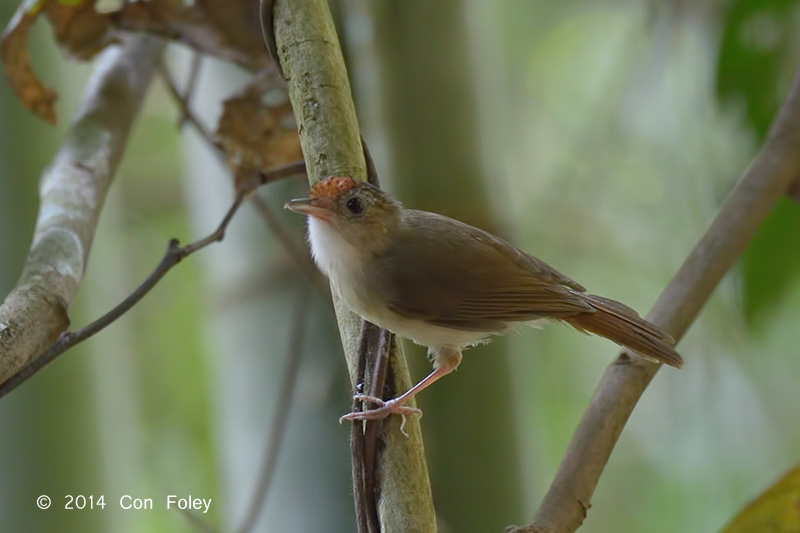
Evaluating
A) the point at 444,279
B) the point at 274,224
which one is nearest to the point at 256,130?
the point at 274,224

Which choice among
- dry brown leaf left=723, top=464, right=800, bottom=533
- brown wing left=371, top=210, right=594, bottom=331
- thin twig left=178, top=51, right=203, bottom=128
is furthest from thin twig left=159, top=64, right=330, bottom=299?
dry brown leaf left=723, top=464, right=800, bottom=533

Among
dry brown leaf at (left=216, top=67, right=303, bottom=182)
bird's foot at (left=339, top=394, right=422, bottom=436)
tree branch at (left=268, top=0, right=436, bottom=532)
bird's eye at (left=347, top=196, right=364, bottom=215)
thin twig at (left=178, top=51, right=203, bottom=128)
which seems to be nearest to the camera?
bird's foot at (left=339, top=394, right=422, bottom=436)

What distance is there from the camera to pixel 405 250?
4.97 ft

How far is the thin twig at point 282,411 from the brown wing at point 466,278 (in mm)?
477

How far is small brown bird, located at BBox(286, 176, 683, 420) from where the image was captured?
4.57ft

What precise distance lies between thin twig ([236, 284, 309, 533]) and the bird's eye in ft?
1.92

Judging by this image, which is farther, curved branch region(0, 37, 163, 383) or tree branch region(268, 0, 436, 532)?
tree branch region(268, 0, 436, 532)

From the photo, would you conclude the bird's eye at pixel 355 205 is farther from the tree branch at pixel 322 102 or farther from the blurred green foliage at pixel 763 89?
the blurred green foliage at pixel 763 89

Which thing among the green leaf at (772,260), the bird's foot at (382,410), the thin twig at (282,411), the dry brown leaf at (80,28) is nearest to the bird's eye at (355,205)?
the bird's foot at (382,410)

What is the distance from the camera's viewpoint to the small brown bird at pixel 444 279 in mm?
1393

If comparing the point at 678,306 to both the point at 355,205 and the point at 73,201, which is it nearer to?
the point at 355,205

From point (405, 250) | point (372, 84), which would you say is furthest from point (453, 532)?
point (372, 84)

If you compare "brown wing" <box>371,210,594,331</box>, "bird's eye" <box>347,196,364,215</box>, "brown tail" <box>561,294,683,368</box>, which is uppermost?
"bird's eye" <box>347,196,364,215</box>

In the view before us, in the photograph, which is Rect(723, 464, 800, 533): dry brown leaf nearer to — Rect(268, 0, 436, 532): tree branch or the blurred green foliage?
the blurred green foliage
